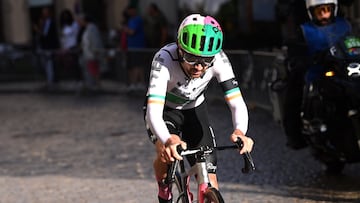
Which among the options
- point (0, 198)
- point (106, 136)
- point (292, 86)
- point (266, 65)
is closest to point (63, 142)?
point (106, 136)

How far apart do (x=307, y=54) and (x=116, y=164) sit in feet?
10.1

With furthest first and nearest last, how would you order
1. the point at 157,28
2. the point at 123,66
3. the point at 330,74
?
the point at 123,66
the point at 157,28
the point at 330,74

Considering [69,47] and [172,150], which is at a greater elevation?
[172,150]

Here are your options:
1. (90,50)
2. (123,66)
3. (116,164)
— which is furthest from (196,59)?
(90,50)

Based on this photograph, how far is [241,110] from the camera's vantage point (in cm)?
599

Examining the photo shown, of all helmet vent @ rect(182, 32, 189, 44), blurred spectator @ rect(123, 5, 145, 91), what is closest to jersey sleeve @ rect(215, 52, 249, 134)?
helmet vent @ rect(182, 32, 189, 44)

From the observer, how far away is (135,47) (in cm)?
1997

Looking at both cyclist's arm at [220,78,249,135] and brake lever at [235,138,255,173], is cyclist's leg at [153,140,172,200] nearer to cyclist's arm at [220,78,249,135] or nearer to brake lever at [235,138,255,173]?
cyclist's arm at [220,78,249,135]

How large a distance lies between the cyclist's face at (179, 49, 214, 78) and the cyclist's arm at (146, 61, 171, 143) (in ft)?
0.60

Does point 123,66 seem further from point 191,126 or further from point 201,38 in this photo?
point 201,38

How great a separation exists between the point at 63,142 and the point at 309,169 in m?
4.55

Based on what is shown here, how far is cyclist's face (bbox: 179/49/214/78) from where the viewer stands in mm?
5742

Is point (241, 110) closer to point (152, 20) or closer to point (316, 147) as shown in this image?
point (316, 147)

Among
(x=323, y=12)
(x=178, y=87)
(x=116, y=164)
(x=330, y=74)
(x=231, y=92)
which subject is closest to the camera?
(x=231, y=92)
